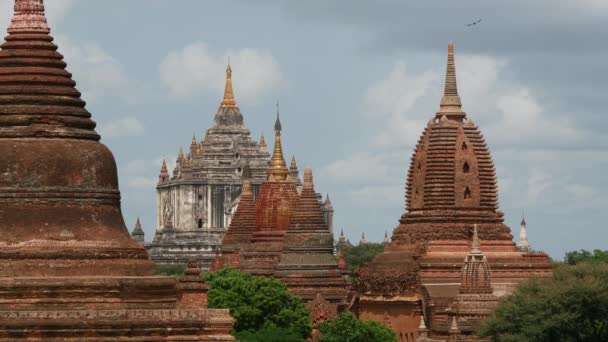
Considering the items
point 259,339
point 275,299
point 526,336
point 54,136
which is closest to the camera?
point 54,136

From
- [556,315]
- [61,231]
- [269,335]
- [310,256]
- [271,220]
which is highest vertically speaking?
[271,220]

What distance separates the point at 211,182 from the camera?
15625 cm

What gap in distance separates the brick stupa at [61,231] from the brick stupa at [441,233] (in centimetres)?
2941

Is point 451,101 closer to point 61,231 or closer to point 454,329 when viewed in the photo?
point 454,329

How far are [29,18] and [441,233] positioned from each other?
32.2m

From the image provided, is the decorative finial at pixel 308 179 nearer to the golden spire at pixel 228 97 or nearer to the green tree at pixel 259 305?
the green tree at pixel 259 305

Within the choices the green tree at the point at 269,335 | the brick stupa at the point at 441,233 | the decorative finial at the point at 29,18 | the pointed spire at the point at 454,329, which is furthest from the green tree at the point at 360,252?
the decorative finial at the point at 29,18

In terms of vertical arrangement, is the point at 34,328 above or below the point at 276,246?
below

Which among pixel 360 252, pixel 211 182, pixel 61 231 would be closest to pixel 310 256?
pixel 61 231

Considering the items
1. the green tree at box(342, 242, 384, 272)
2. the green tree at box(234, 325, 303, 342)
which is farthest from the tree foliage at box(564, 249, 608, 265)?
the green tree at box(234, 325, 303, 342)

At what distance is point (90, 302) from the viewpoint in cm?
4275

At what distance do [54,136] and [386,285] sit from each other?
32.2 metres

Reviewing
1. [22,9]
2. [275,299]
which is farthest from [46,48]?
[275,299]

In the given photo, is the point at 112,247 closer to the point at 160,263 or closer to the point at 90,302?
the point at 90,302
